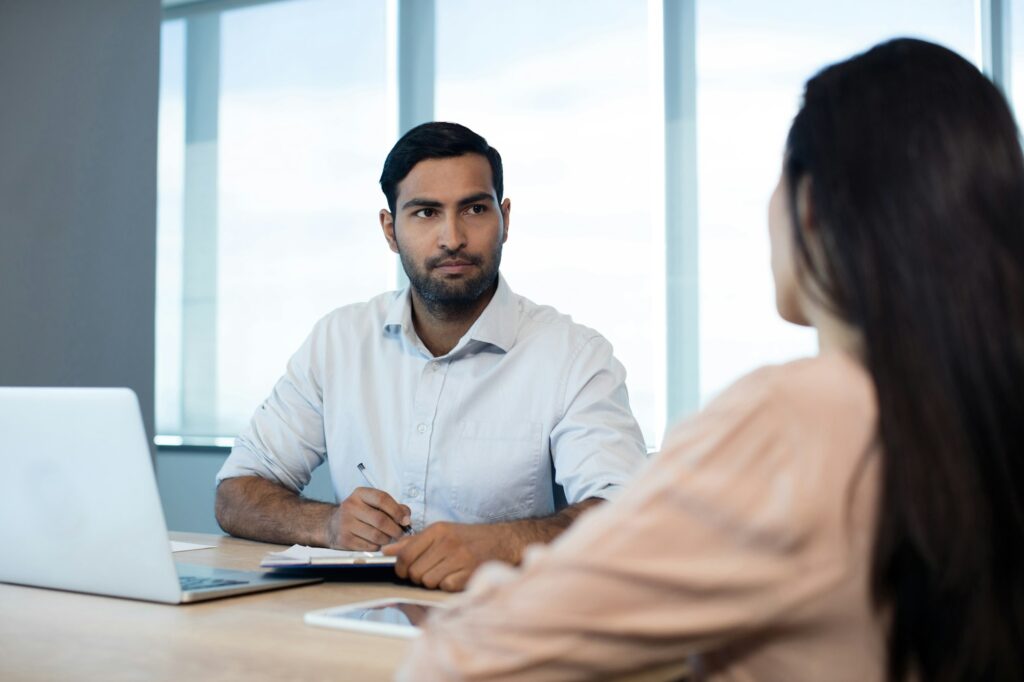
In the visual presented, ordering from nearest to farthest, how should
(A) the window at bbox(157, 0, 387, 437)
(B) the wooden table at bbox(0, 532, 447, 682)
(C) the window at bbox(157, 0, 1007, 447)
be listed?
(B) the wooden table at bbox(0, 532, 447, 682), (C) the window at bbox(157, 0, 1007, 447), (A) the window at bbox(157, 0, 387, 437)

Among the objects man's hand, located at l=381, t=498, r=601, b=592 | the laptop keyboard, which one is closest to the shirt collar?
man's hand, located at l=381, t=498, r=601, b=592

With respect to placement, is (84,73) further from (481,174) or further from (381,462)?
(381,462)

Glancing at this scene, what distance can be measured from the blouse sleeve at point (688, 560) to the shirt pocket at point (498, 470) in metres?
1.43

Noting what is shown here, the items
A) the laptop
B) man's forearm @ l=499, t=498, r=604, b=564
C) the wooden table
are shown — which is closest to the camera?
the wooden table

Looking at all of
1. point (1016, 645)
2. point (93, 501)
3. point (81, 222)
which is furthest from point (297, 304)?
point (1016, 645)

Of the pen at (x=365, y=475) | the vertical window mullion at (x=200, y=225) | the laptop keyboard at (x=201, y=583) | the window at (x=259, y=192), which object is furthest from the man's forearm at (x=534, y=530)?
the vertical window mullion at (x=200, y=225)

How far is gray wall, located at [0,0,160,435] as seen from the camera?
2785 mm

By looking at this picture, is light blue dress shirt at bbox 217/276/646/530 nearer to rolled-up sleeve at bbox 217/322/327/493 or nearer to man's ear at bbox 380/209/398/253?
rolled-up sleeve at bbox 217/322/327/493

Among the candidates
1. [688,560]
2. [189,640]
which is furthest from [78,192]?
[688,560]

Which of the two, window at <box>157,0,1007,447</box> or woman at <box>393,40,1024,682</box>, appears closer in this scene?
woman at <box>393,40,1024,682</box>

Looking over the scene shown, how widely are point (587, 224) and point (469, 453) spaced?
207 cm

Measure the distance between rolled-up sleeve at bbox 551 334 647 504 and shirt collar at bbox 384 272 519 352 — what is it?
0.55 ft

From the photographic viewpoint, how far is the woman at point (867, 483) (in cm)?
67

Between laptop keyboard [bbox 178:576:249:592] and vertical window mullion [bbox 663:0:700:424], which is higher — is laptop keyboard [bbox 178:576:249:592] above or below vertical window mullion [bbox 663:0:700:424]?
below
